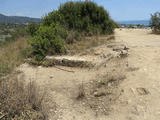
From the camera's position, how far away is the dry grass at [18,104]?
76.0 inches

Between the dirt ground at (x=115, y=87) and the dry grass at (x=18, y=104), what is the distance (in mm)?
269

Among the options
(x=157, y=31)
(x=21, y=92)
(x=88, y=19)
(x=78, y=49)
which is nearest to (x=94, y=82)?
(x=21, y=92)

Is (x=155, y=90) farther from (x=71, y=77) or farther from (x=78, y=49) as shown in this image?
(x=78, y=49)

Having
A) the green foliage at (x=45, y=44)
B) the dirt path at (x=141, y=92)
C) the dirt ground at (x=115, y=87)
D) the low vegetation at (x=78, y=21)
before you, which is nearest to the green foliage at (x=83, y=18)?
the low vegetation at (x=78, y=21)

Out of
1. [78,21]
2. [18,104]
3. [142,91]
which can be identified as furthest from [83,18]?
[18,104]

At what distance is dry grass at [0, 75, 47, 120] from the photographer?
6.34ft

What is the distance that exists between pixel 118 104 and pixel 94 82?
0.95 metres

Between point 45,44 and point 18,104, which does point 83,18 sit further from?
point 18,104

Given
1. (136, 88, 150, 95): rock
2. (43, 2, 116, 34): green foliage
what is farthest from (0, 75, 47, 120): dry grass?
(43, 2, 116, 34): green foliage

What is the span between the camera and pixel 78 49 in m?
5.46

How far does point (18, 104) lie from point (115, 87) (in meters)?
1.87

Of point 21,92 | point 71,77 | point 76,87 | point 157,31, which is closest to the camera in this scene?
point 21,92

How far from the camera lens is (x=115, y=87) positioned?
114 inches

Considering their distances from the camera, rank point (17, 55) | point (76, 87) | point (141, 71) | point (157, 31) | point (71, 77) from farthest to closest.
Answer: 1. point (157, 31)
2. point (17, 55)
3. point (71, 77)
4. point (141, 71)
5. point (76, 87)
